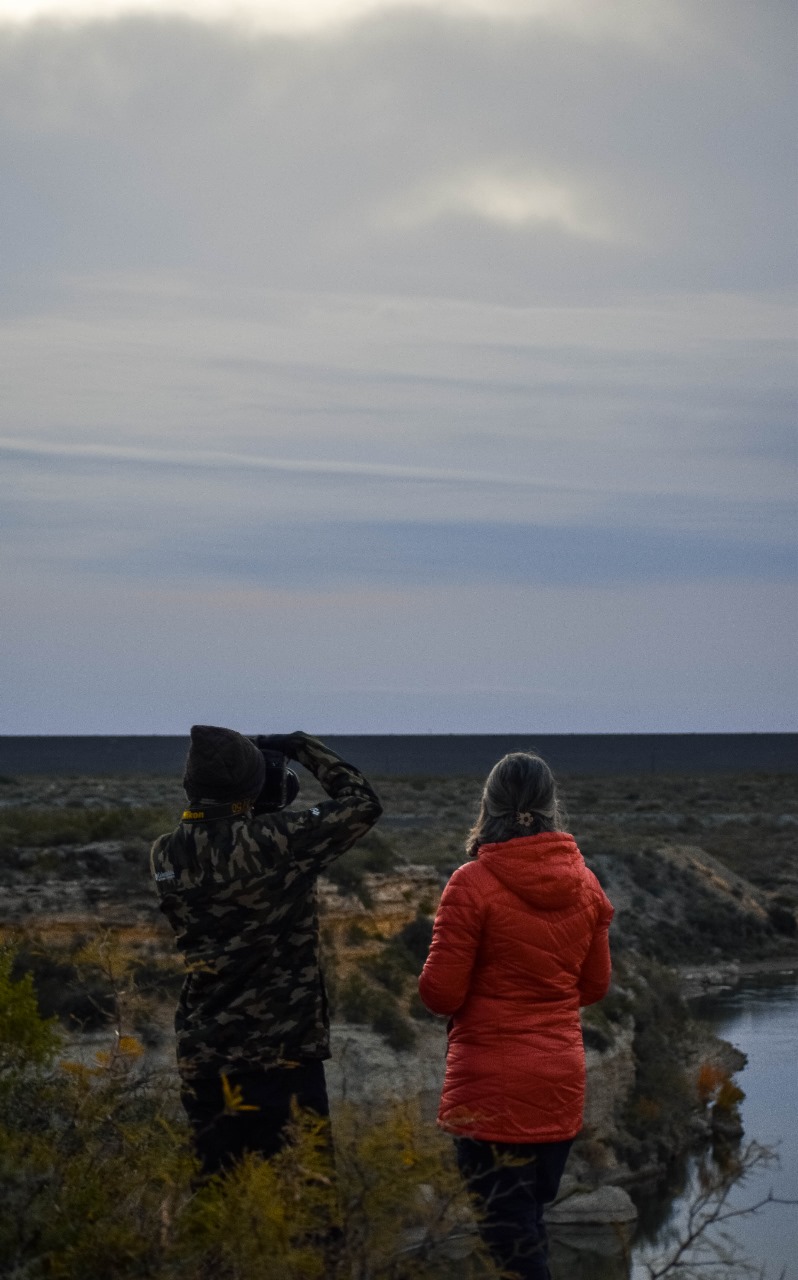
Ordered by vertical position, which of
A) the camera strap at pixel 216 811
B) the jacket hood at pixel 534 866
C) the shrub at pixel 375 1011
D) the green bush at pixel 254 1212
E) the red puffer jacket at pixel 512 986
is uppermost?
the camera strap at pixel 216 811

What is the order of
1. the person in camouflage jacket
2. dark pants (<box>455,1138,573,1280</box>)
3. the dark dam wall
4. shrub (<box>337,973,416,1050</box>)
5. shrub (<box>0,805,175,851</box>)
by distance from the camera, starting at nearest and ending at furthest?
dark pants (<box>455,1138,573,1280</box>) < the person in camouflage jacket < shrub (<box>337,973,416,1050</box>) < shrub (<box>0,805,175,851</box>) < the dark dam wall

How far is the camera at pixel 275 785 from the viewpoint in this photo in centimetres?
489

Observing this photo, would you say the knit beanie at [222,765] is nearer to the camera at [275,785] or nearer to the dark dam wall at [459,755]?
the camera at [275,785]

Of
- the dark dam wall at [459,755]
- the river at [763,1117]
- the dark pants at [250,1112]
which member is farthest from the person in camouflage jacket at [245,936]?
the dark dam wall at [459,755]

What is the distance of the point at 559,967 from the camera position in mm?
4797

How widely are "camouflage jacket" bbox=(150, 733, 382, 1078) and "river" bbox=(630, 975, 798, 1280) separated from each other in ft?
6.11

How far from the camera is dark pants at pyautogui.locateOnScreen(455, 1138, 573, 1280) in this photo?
4543 millimetres

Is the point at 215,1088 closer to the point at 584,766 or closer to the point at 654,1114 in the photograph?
the point at 654,1114

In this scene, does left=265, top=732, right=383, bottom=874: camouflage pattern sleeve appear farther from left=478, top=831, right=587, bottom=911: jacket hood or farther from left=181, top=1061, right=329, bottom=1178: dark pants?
left=181, top=1061, right=329, bottom=1178: dark pants

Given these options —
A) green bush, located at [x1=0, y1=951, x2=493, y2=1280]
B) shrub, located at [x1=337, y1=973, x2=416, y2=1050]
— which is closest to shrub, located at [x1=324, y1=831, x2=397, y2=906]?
Answer: shrub, located at [x1=337, y1=973, x2=416, y2=1050]

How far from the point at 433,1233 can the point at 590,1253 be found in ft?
36.9

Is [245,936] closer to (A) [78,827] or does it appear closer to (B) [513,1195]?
(B) [513,1195]

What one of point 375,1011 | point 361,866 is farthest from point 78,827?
point 375,1011

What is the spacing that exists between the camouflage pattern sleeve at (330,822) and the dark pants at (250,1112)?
634 millimetres
